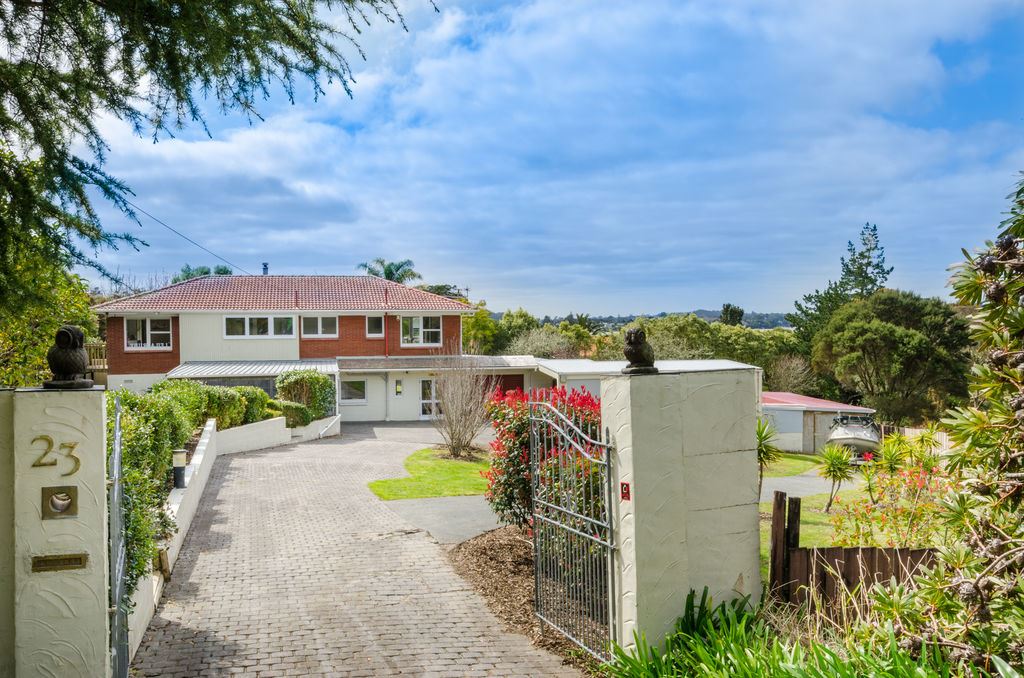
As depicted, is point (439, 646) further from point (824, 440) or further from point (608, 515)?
point (824, 440)

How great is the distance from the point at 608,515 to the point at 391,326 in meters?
29.7

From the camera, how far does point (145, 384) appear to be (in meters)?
32.3

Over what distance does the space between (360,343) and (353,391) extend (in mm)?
2530

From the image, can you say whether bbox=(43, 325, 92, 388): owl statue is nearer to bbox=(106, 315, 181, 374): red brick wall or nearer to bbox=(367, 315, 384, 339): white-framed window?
bbox=(106, 315, 181, 374): red brick wall

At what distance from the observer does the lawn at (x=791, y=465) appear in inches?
943

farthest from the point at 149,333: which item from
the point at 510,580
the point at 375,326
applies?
the point at 510,580

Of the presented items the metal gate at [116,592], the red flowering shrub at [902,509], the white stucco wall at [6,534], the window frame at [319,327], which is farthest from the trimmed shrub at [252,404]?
the red flowering shrub at [902,509]

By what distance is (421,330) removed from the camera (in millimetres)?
35531

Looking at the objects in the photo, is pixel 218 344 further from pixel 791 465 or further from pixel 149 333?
pixel 791 465

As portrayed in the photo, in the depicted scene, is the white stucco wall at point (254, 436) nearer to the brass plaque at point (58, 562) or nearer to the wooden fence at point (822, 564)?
the brass plaque at point (58, 562)

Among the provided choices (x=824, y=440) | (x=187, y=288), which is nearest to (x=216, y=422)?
(x=187, y=288)

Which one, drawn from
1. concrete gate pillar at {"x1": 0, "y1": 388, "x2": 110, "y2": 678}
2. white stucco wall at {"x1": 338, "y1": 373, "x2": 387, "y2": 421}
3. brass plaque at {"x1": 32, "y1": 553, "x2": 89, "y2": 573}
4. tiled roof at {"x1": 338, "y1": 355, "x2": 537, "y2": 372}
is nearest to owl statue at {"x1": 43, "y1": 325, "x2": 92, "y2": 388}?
concrete gate pillar at {"x1": 0, "y1": 388, "x2": 110, "y2": 678}

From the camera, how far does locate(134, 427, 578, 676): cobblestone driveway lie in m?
6.65

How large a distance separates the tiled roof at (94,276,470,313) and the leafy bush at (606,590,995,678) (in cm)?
2990
